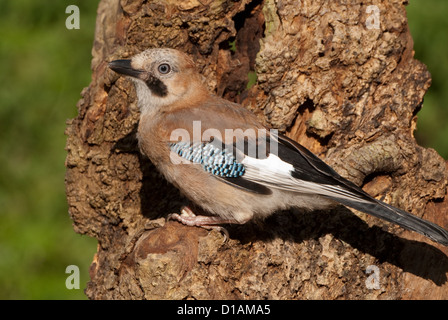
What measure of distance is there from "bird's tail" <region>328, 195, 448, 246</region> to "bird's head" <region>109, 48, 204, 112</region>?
155cm

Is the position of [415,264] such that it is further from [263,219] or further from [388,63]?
[388,63]

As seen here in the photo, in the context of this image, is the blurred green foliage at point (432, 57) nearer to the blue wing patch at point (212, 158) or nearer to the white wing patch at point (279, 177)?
the white wing patch at point (279, 177)

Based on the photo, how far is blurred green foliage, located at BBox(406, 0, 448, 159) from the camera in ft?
25.1

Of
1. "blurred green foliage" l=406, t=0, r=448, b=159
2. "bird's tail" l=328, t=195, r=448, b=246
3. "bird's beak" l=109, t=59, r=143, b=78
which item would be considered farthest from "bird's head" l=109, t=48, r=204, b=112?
"blurred green foliage" l=406, t=0, r=448, b=159

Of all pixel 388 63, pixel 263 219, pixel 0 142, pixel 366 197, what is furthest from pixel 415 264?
pixel 0 142

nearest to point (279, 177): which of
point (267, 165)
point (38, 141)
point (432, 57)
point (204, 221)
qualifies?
point (267, 165)

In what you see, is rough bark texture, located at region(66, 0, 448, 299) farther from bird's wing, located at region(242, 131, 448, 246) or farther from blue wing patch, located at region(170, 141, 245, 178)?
blue wing patch, located at region(170, 141, 245, 178)

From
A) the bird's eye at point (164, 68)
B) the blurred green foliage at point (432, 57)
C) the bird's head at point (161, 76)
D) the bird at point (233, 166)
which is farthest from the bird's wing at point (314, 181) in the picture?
the blurred green foliage at point (432, 57)

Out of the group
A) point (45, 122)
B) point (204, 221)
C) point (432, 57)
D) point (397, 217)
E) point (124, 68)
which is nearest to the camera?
point (397, 217)

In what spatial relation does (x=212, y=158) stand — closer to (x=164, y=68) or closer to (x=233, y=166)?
(x=233, y=166)

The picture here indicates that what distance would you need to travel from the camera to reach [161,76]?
5.19 metres

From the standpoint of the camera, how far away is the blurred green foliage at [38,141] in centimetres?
Answer: 684

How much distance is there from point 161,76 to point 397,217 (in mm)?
2047

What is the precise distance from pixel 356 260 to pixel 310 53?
1.55m
